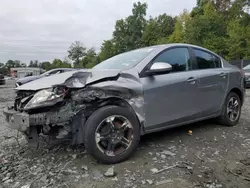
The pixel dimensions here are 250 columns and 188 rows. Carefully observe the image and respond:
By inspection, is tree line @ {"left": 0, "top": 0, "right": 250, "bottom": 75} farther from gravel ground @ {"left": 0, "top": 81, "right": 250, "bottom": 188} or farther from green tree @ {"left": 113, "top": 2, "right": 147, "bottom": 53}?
gravel ground @ {"left": 0, "top": 81, "right": 250, "bottom": 188}

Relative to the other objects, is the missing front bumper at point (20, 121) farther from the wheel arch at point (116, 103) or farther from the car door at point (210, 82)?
the car door at point (210, 82)

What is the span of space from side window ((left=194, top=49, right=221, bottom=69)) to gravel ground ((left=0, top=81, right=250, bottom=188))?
3.93ft

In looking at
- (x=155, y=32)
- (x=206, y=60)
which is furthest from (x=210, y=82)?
(x=155, y=32)

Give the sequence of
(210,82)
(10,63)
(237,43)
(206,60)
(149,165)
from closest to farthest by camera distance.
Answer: (149,165), (210,82), (206,60), (237,43), (10,63)

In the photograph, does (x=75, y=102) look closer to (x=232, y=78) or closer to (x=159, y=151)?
(x=159, y=151)

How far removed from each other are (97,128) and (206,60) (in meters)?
2.52

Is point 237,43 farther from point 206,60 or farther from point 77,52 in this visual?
point 77,52

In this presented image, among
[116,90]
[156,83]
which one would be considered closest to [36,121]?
[116,90]

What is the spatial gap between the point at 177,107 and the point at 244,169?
1.20 metres

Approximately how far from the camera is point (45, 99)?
2.95m

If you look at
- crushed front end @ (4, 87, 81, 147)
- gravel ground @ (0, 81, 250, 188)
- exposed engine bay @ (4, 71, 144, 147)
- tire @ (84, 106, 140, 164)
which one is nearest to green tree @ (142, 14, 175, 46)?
gravel ground @ (0, 81, 250, 188)

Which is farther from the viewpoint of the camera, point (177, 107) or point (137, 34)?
point (137, 34)

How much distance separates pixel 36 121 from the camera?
2.88 metres

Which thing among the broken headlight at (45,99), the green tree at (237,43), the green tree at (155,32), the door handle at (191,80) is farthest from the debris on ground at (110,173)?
the green tree at (155,32)
